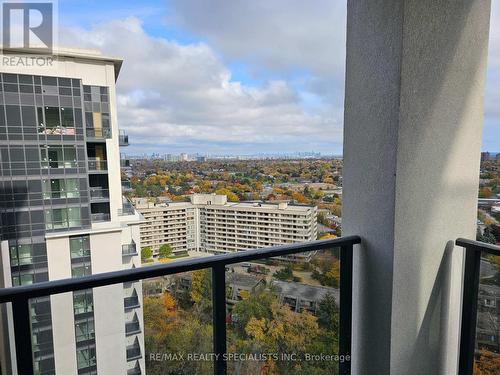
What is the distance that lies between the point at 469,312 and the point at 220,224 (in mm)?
1537

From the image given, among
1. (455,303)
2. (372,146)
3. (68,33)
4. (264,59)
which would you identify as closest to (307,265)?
(372,146)

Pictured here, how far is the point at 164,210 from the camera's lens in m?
2.23

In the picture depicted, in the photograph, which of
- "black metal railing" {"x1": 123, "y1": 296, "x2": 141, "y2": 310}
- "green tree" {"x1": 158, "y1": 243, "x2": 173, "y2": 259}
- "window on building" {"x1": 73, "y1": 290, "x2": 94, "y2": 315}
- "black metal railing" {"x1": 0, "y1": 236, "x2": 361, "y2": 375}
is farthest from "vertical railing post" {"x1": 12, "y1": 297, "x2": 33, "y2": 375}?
"green tree" {"x1": 158, "y1": 243, "x2": 173, "y2": 259}

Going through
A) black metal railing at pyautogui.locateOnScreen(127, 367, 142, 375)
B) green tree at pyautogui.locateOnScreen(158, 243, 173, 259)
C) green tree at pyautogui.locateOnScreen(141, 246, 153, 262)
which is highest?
green tree at pyautogui.locateOnScreen(158, 243, 173, 259)

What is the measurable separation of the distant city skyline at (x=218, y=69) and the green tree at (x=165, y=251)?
0.87 meters

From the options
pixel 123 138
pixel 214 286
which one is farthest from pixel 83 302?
pixel 123 138

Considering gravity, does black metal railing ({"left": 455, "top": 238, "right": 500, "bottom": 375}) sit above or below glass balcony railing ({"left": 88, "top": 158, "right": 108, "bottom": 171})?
below

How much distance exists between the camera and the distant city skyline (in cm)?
260

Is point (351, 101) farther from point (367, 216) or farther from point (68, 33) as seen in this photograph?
point (68, 33)

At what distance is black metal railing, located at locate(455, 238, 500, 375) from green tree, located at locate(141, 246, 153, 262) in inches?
68.5

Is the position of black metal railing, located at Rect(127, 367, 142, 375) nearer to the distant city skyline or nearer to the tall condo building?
the tall condo building

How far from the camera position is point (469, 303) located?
1.70 m

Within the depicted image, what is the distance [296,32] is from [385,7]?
1507mm

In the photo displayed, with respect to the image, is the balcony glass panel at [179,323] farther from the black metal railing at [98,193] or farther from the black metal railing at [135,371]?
the black metal railing at [98,193]
